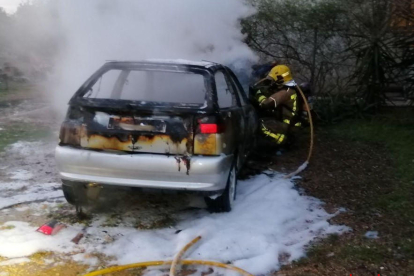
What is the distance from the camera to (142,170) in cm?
428

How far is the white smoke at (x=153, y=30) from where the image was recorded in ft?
29.9

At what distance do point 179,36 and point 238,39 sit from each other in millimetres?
1207

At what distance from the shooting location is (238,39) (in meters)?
9.65

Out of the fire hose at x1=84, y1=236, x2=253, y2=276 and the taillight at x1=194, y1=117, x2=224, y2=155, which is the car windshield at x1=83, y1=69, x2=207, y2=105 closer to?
the taillight at x1=194, y1=117, x2=224, y2=155

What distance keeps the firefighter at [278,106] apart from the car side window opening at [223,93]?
5.37ft

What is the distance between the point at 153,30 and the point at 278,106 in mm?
3424

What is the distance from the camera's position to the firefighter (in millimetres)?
7008

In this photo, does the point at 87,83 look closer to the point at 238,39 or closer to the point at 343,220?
the point at 343,220

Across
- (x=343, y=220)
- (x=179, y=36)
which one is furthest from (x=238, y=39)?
(x=343, y=220)

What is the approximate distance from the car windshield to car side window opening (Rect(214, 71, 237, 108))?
19 centimetres

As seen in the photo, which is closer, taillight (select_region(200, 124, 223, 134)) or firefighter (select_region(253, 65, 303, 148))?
taillight (select_region(200, 124, 223, 134))

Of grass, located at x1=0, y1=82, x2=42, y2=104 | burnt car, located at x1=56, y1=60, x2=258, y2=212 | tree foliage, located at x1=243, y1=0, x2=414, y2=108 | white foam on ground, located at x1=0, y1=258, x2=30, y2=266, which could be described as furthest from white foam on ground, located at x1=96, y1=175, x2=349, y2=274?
grass, located at x1=0, y1=82, x2=42, y2=104

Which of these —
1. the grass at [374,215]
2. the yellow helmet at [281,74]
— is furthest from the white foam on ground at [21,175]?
the yellow helmet at [281,74]

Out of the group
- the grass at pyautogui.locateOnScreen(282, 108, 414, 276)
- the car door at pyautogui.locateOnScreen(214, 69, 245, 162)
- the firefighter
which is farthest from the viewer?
the firefighter
